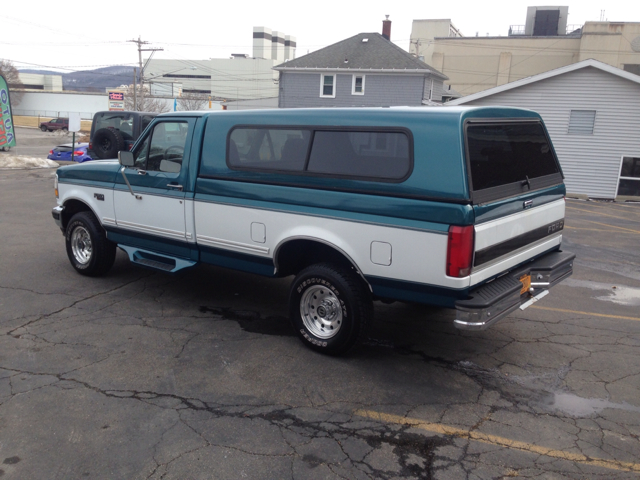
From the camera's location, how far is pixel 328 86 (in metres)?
33.7

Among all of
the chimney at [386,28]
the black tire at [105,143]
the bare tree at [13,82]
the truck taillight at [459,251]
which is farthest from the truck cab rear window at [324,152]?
the bare tree at [13,82]

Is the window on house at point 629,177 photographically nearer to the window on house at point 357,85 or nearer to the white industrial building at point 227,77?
the window on house at point 357,85

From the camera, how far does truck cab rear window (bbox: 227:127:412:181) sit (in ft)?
15.0

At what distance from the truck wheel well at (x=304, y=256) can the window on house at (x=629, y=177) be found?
18787mm

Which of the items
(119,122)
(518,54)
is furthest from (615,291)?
(518,54)

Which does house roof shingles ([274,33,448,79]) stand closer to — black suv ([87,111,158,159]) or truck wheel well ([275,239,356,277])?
black suv ([87,111,158,159])

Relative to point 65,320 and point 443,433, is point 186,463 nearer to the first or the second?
point 443,433

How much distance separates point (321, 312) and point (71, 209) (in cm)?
423

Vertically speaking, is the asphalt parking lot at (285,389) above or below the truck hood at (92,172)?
below

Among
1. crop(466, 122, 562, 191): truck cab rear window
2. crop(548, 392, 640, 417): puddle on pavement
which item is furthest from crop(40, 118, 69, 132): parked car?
crop(548, 392, 640, 417): puddle on pavement

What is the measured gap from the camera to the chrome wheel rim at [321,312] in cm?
509

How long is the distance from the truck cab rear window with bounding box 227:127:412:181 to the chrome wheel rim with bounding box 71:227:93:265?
2.84 meters

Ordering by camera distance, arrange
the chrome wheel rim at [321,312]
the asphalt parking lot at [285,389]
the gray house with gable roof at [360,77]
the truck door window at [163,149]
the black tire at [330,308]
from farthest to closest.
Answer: the gray house with gable roof at [360,77]
the truck door window at [163,149]
the chrome wheel rim at [321,312]
the black tire at [330,308]
the asphalt parking lot at [285,389]

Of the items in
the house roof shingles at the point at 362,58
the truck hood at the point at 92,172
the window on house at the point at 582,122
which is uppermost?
the house roof shingles at the point at 362,58
